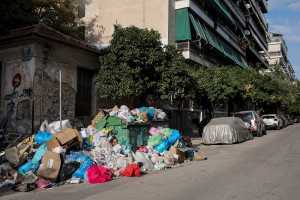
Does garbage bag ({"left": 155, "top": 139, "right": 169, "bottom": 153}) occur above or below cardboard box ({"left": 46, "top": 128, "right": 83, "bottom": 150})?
below

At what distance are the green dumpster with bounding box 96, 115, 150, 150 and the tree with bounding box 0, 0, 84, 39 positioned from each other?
645 cm

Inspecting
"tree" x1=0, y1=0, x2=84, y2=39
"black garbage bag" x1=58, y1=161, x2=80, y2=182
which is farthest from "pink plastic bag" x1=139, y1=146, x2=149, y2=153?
"tree" x1=0, y1=0, x2=84, y2=39

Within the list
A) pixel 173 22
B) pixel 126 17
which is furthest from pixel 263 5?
pixel 126 17

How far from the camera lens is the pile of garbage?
7.18m

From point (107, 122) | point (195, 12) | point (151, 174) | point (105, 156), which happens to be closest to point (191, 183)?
point (151, 174)

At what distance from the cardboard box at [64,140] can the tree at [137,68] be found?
5003mm

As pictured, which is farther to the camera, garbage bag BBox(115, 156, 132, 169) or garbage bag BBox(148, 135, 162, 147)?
garbage bag BBox(148, 135, 162, 147)

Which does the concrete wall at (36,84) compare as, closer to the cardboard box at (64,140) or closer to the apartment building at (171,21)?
the cardboard box at (64,140)

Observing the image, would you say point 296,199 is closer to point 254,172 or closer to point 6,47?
point 254,172

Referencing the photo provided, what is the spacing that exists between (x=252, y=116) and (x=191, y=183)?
1387 cm

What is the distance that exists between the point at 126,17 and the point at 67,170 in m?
17.8

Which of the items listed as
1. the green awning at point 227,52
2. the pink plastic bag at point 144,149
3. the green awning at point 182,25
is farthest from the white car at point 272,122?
the pink plastic bag at point 144,149

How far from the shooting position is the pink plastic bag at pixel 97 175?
707 centimetres

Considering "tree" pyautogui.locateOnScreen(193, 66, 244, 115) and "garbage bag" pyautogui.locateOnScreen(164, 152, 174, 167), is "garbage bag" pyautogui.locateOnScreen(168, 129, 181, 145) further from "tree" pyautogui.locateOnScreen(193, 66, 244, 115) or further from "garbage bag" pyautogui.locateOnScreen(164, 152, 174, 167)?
"tree" pyautogui.locateOnScreen(193, 66, 244, 115)
